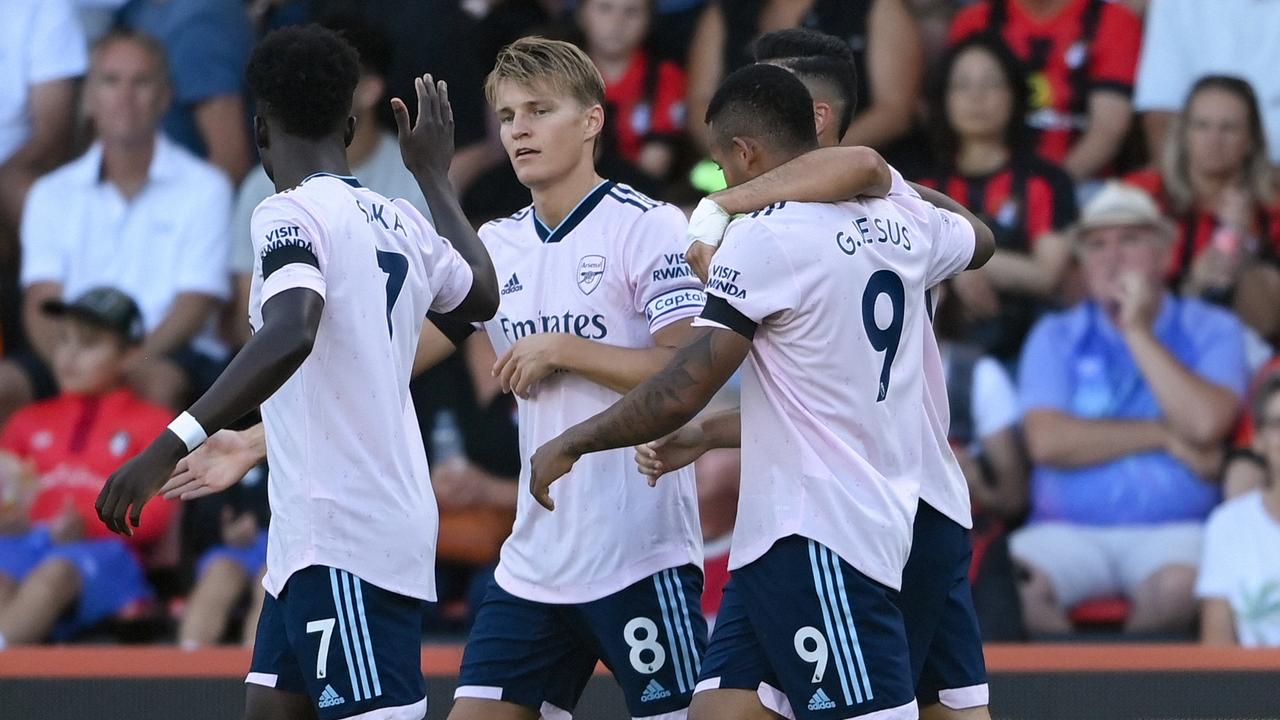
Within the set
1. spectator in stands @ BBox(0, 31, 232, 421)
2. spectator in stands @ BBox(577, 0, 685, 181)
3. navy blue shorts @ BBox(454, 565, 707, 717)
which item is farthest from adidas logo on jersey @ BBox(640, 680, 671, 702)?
spectator in stands @ BBox(0, 31, 232, 421)

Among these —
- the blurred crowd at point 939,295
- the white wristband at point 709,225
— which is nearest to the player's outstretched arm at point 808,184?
the white wristband at point 709,225

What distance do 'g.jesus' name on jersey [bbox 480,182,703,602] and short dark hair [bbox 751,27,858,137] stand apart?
521 mm

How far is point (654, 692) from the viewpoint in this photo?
488 centimetres

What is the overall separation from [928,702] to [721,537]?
2.67 meters

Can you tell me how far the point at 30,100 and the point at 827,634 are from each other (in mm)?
6468

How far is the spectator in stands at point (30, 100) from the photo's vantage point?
9297 millimetres

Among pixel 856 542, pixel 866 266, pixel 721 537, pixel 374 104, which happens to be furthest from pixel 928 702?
pixel 374 104

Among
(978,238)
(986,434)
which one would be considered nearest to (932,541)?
(978,238)

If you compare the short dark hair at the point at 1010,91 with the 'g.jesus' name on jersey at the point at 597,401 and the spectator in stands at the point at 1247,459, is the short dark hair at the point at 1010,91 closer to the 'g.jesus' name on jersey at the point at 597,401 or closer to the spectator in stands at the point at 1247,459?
the spectator in stands at the point at 1247,459

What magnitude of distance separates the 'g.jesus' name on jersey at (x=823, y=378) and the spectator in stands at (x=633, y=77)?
4253mm

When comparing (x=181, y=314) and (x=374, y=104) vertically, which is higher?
(x=374, y=104)

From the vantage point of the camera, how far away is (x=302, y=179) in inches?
167

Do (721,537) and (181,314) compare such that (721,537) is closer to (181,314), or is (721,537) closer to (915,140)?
(915,140)

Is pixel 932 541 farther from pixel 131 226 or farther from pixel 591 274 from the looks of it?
pixel 131 226
